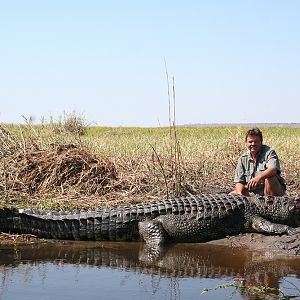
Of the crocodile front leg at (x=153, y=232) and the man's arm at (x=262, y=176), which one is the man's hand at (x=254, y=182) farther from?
Answer: the crocodile front leg at (x=153, y=232)

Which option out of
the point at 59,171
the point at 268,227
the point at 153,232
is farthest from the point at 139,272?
the point at 59,171

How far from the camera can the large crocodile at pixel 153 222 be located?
289 inches

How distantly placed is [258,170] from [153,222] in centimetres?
165

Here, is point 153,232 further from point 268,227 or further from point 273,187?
point 273,187

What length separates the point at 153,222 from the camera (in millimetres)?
7312

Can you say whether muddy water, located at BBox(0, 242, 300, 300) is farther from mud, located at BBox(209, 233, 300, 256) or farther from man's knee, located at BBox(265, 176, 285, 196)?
man's knee, located at BBox(265, 176, 285, 196)

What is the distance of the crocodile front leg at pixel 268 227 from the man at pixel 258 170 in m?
0.60

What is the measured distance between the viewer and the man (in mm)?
7863

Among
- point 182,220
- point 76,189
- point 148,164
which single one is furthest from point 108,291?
point 148,164

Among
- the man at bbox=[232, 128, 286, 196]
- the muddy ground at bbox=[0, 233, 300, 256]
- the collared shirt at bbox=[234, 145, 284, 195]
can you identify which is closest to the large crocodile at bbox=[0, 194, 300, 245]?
the muddy ground at bbox=[0, 233, 300, 256]

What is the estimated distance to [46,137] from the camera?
11.3 m

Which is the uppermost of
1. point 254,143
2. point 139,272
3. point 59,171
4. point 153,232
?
point 254,143

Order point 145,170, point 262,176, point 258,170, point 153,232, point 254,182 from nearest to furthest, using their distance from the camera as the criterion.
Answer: point 153,232, point 262,176, point 254,182, point 258,170, point 145,170

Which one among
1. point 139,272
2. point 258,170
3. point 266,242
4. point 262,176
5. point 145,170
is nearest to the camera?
point 139,272
